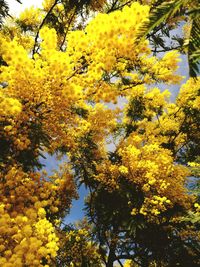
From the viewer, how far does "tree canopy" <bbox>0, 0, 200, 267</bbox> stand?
510cm

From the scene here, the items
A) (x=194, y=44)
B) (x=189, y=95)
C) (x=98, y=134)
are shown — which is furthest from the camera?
(x=189, y=95)

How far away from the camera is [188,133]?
43.5 ft

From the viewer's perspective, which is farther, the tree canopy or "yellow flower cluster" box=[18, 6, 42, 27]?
"yellow flower cluster" box=[18, 6, 42, 27]

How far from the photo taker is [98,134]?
10570 millimetres

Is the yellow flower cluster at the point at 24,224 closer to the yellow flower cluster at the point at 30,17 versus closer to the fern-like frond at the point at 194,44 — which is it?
the fern-like frond at the point at 194,44

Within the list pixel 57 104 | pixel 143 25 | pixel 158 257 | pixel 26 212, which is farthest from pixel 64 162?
pixel 143 25

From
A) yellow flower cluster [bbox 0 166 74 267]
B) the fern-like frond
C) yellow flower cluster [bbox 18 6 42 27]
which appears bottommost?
yellow flower cluster [bbox 0 166 74 267]

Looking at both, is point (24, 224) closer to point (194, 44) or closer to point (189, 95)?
point (194, 44)

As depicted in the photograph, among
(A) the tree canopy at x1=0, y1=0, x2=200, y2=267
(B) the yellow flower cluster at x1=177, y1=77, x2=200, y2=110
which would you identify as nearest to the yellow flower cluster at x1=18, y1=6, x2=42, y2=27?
(A) the tree canopy at x1=0, y1=0, x2=200, y2=267

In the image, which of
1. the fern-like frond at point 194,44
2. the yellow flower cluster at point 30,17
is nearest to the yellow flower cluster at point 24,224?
the fern-like frond at point 194,44

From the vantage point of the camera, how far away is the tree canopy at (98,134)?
510cm

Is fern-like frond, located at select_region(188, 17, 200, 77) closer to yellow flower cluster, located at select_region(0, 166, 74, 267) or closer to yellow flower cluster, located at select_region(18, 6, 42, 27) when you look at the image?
yellow flower cluster, located at select_region(0, 166, 74, 267)

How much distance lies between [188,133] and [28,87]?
9.11 m

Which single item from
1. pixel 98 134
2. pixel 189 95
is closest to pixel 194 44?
pixel 98 134
